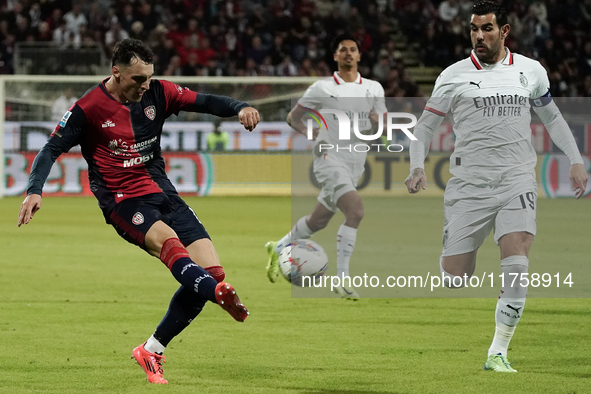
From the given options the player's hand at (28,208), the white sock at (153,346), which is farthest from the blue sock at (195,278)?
the player's hand at (28,208)

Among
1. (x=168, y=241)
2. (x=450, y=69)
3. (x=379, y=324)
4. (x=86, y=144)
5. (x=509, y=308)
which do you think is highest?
(x=450, y=69)

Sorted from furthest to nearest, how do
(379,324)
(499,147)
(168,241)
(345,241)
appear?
(345,241)
(379,324)
(499,147)
(168,241)

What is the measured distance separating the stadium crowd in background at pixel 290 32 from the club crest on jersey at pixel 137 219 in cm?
1796

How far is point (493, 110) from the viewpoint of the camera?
19.3 ft

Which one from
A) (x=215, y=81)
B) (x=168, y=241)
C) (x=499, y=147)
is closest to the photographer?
(x=168, y=241)

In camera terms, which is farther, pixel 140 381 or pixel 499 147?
pixel 499 147

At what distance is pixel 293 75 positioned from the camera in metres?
23.7

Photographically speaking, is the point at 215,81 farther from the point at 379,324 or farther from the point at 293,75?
the point at 379,324

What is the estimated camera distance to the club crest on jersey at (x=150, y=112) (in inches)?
213

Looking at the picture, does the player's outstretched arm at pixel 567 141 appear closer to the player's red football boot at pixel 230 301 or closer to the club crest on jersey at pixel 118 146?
the player's red football boot at pixel 230 301

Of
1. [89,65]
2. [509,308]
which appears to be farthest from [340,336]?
[89,65]

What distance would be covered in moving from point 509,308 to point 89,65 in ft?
60.2

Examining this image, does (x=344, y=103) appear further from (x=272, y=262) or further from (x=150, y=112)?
(x=150, y=112)

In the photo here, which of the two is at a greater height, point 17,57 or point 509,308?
point 17,57
